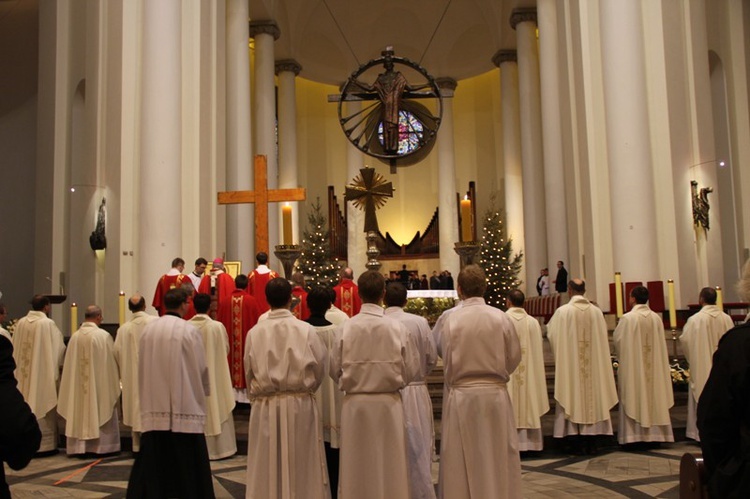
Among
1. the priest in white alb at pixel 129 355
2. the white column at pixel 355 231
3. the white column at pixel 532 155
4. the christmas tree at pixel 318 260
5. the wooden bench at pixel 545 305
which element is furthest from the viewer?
the white column at pixel 355 231

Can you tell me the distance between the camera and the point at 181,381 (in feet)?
19.3

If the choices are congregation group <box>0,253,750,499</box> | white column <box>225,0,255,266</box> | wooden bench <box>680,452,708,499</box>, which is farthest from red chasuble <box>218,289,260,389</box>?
wooden bench <box>680,452,708,499</box>

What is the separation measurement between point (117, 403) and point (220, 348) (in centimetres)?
162

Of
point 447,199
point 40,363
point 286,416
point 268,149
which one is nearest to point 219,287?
point 40,363

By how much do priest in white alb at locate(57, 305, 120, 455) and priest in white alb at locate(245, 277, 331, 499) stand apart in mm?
4119

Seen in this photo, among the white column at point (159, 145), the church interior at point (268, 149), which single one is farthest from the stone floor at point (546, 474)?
the white column at point (159, 145)

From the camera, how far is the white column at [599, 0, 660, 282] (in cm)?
1209

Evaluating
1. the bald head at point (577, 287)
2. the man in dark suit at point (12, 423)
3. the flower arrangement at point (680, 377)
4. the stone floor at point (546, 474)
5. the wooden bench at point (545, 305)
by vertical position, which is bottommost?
the stone floor at point (546, 474)

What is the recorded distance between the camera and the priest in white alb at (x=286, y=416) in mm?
5184

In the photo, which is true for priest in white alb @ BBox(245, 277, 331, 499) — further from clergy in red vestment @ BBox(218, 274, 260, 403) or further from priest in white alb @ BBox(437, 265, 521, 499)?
clergy in red vestment @ BBox(218, 274, 260, 403)

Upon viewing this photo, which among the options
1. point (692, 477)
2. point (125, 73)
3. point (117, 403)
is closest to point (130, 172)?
point (125, 73)

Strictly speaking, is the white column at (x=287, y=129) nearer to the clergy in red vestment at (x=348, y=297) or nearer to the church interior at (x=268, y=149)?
the church interior at (x=268, y=149)

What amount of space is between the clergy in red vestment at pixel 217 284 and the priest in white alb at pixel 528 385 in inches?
148

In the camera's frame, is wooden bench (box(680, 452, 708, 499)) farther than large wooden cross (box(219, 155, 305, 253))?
No
